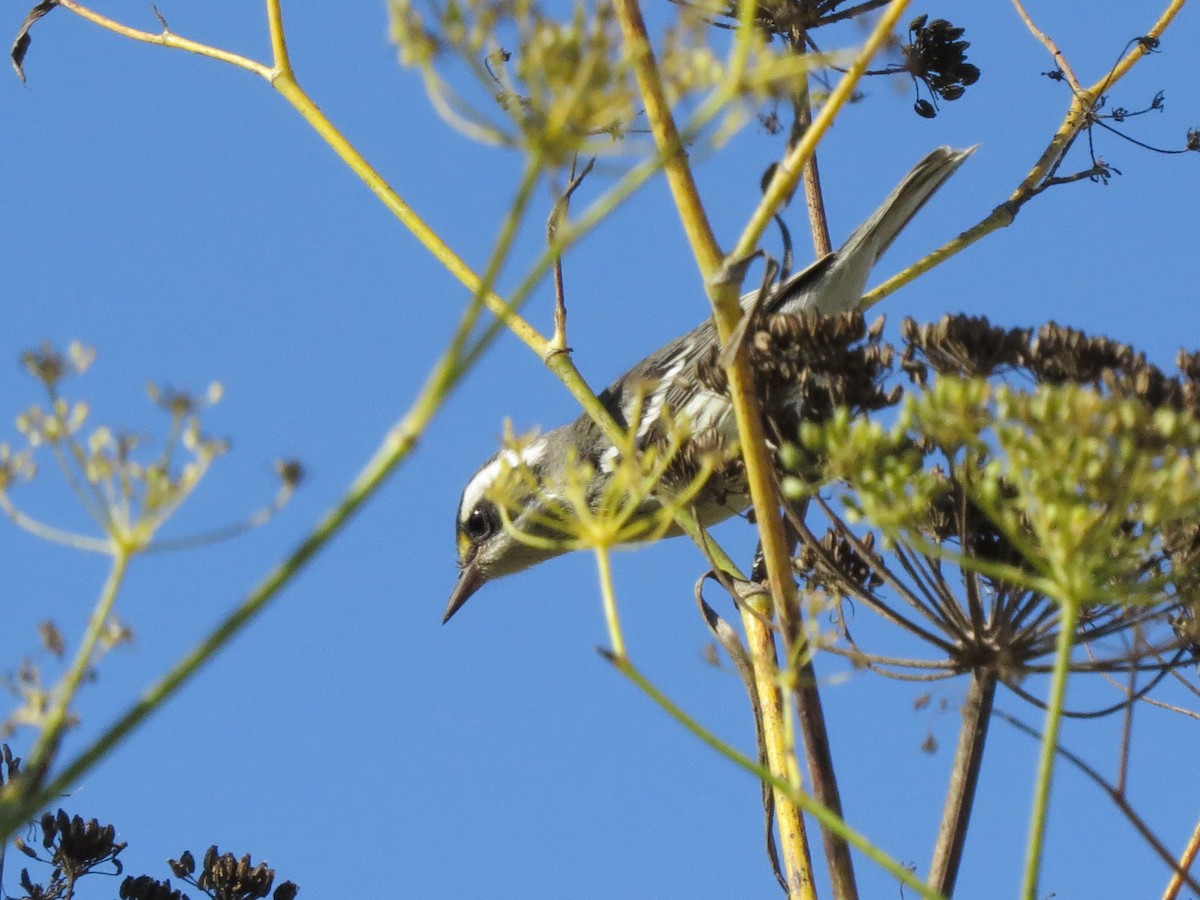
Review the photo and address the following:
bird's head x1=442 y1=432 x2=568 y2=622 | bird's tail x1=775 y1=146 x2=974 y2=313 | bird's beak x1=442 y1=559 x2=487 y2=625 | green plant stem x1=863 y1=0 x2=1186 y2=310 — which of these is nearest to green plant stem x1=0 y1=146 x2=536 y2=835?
green plant stem x1=863 y1=0 x2=1186 y2=310

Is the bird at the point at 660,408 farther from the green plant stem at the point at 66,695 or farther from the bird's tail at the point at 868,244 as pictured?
the green plant stem at the point at 66,695

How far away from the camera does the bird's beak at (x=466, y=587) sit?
8000 millimetres

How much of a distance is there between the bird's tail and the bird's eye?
2.10m

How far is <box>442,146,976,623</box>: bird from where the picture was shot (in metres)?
6.06

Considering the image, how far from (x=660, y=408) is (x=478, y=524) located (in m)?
3.00

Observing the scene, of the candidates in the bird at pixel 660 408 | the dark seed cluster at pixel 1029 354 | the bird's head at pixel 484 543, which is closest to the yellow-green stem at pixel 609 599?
the dark seed cluster at pixel 1029 354

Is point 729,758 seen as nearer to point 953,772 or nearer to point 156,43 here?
point 953,772

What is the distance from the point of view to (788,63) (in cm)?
180

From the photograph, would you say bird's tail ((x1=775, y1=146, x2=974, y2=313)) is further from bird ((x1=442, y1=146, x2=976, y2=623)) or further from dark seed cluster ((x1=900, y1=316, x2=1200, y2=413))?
dark seed cluster ((x1=900, y1=316, x2=1200, y2=413))

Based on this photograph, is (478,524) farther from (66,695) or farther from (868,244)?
(66,695)

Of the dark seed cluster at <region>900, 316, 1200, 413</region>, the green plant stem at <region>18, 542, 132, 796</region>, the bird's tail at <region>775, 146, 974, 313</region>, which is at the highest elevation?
the bird's tail at <region>775, 146, 974, 313</region>

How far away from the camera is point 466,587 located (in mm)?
8023

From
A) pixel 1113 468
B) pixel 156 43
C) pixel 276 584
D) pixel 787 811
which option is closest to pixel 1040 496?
pixel 1113 468

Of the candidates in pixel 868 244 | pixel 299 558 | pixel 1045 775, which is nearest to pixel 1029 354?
Result: pixel 1045 775
